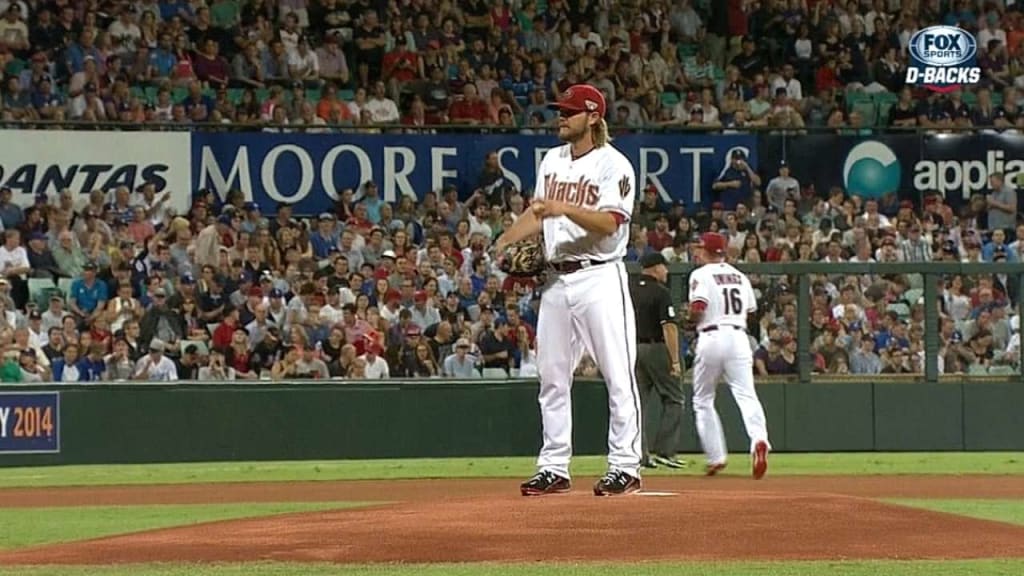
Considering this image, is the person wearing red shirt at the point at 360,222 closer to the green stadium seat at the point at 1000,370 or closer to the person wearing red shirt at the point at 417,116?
the person wearing red shirt at the point at 417,116

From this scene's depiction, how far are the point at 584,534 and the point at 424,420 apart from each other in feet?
36.6

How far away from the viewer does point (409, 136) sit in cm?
2120

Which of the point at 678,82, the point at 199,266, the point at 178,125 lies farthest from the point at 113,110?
the point at 678,82

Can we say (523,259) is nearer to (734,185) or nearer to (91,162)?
(91,162)

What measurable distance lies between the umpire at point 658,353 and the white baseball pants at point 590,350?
6.70 m

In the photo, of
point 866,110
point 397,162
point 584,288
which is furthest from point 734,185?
point 584,288

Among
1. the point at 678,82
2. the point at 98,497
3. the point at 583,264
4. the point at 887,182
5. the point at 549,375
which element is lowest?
the point at 98,497

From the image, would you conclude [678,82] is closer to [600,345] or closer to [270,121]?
[270,121]

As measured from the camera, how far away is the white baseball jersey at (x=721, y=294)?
A: 48.7ft

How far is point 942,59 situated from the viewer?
24594mm

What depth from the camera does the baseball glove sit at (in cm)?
921

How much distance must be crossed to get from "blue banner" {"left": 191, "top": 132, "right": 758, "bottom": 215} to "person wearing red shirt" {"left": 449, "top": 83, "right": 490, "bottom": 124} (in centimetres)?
70

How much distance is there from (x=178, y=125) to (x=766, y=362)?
7.22 metres

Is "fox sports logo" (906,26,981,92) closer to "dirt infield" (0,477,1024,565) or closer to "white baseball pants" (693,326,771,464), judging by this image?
"white baseball pants" (693,326,771,464)
